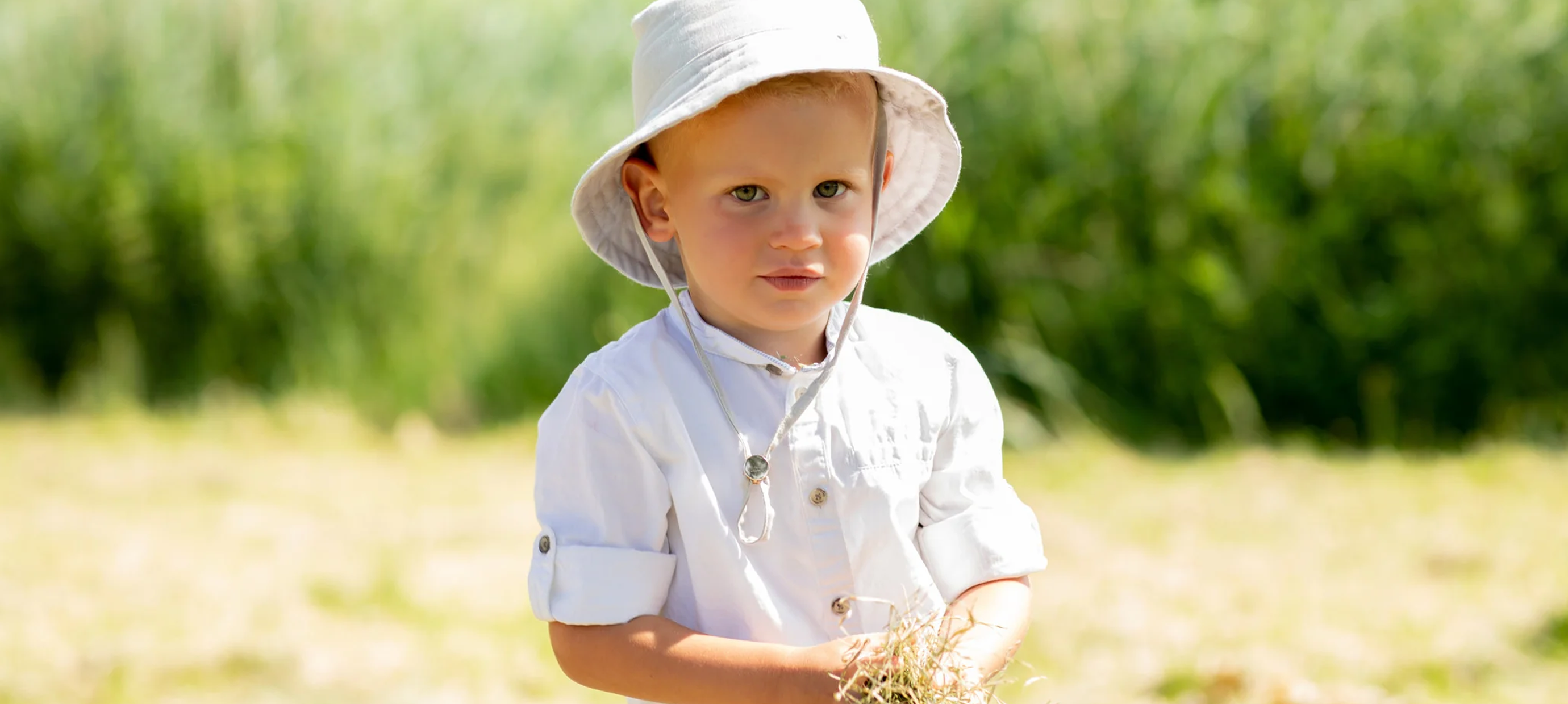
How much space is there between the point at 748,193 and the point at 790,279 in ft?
0.36

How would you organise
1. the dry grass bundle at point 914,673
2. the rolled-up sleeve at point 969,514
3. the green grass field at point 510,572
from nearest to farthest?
the dry grass bundle at point 914,673 < the rolled-up sleeve at point 969,514 < the green grass field at point 510,572

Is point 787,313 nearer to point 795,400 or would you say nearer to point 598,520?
point 795,400

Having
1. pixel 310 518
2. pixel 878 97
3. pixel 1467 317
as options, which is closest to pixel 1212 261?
pixel 1467 317

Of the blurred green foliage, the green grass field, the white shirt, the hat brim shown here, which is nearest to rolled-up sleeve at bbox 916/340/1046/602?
the white shirt

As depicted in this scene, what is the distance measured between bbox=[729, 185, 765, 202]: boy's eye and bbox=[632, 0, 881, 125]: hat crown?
5.2 inches

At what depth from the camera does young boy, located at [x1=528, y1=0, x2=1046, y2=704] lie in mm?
1800

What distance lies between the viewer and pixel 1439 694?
129 inches

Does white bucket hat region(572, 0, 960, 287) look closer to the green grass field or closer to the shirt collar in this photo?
the shirt collar

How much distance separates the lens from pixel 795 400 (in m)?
1.89

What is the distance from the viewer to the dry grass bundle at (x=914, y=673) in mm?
1704


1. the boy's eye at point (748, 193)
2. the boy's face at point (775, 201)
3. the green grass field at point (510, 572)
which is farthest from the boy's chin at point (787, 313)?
the green grass field at point (510, 572)

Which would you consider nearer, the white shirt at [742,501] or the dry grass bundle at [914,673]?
the dry grass bundle at [914,673]

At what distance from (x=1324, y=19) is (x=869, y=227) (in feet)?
13.0

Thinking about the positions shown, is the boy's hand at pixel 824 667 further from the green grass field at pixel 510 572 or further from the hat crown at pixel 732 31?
the green grass field at pixel 510 572
